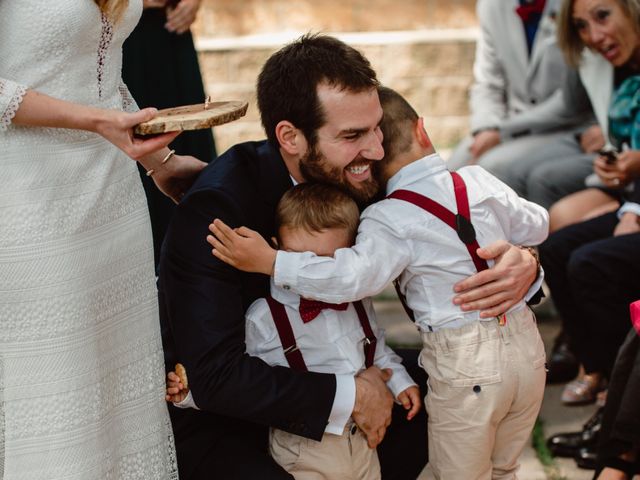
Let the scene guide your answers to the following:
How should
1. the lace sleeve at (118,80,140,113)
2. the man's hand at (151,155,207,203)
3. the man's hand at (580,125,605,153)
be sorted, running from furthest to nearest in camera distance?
the man's hand at (580,125,605,153) < the man's hand at (151,155,207,203) < the lace sleeve at (118,80,140,113)

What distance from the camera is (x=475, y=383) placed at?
2590 millimetres

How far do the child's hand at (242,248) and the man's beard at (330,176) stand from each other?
0.31 m

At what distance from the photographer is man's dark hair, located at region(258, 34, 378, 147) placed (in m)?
2.60

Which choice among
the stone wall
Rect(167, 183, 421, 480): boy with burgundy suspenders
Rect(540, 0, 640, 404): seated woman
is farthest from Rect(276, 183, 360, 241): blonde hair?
the stone wall

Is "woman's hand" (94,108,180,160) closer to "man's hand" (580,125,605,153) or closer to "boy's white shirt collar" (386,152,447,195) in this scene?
"boy's white shirt collar" (386,152,447,195)

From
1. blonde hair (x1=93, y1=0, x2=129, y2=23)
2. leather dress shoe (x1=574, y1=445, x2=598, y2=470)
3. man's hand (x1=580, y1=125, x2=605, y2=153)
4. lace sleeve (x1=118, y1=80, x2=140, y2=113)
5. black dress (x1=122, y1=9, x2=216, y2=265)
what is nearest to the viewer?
blonde hair (x1=93, y1=0, x2=129, y2=23)

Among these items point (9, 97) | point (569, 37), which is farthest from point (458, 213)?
point (569, 37)

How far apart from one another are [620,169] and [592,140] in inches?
28.4

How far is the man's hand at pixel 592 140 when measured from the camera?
4719 millimetres

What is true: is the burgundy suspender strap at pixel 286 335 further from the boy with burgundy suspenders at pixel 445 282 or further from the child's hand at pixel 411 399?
the child's hand at pixel 411 399

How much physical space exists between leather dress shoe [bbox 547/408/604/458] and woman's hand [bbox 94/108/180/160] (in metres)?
2.16

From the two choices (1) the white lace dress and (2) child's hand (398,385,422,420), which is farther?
(2) child's hand (398,385,422,420)

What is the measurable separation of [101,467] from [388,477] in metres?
0.85

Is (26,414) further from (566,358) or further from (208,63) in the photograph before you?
(208,63)
